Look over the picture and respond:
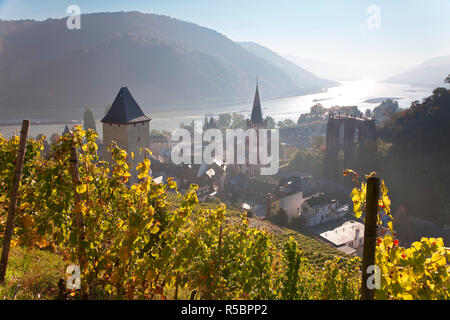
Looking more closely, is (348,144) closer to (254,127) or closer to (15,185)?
(254,127)

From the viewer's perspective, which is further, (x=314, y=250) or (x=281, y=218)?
(x=281, y=218)

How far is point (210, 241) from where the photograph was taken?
542cm

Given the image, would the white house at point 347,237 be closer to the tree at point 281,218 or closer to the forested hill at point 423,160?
the tree at point 281,218

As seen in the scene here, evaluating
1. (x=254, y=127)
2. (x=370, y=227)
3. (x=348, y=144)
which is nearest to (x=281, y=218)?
(x=348, y=144)

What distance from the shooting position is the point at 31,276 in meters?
5.21

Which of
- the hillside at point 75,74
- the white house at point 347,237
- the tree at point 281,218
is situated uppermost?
the hillside at point 75,74

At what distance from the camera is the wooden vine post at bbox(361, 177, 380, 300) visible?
9.17 feet

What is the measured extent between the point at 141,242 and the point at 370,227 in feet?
8.65

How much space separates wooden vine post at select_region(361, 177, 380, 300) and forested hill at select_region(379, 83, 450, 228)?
32.4m

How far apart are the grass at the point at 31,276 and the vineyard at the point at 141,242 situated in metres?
0.07

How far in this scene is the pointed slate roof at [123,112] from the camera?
70.0 ft

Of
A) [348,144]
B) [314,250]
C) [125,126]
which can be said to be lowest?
[314,250]

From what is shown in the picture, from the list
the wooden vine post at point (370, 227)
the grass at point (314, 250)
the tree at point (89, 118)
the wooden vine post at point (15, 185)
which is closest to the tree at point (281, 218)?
the grass at point (314, 250)
